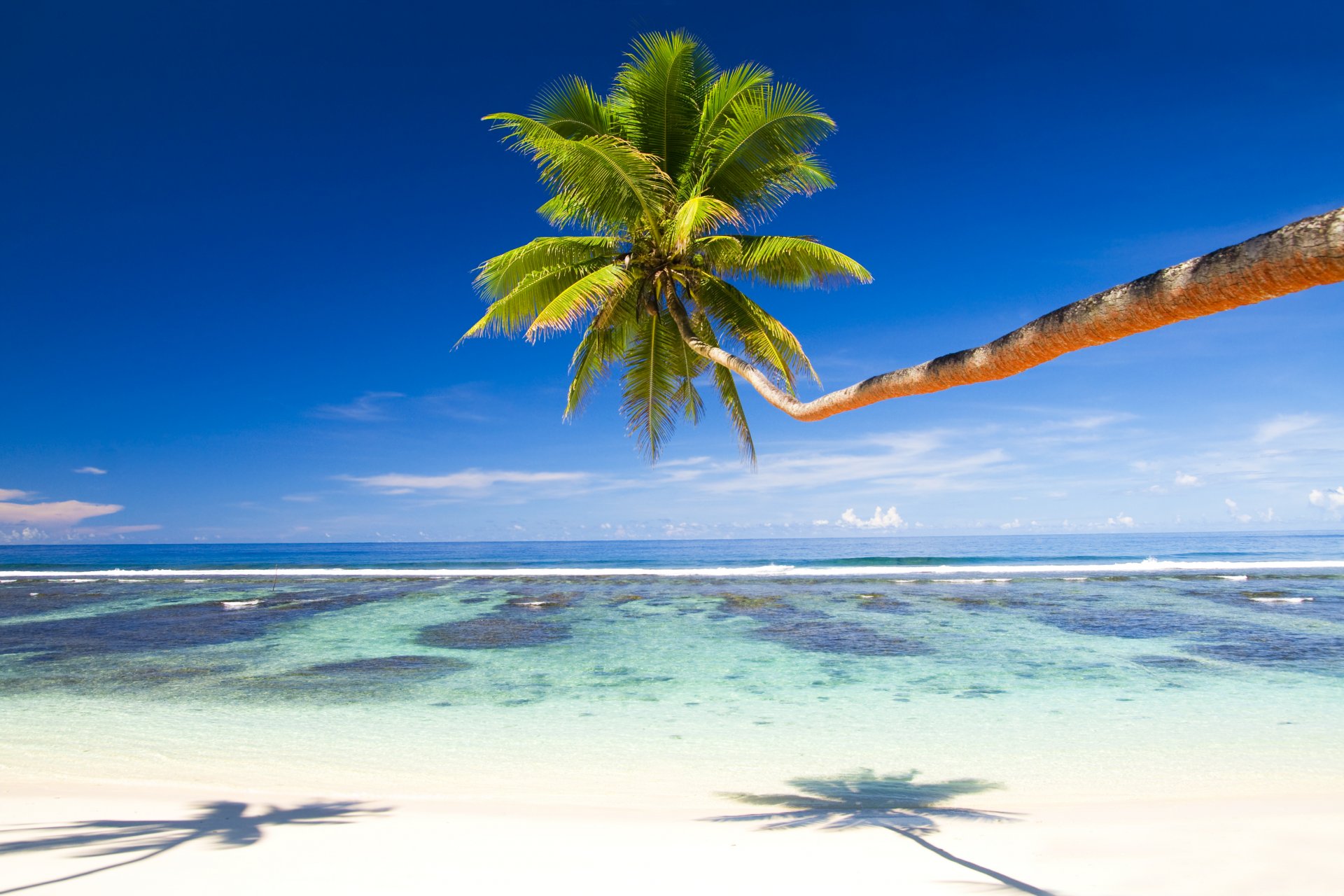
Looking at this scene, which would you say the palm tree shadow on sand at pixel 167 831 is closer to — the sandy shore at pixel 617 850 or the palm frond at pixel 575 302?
the sandy shore at pixel 617 850

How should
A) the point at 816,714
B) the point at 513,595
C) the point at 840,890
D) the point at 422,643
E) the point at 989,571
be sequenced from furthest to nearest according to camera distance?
1. the point at 989,571
2. the point at 513,595
3. the point at 422,643
4. the point at 816,714
5. the point at 840,890

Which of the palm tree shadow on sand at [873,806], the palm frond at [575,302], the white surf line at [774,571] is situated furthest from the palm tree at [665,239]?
the white surf line at [774,571]

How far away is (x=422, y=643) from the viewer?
13.0 meters

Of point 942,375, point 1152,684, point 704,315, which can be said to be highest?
point 704,315

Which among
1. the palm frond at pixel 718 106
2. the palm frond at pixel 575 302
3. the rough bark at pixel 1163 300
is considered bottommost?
the rough bark at pixel 1163 300

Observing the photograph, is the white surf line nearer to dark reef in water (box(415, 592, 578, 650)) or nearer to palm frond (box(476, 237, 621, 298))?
dark reef in water (box(415, 592, 578, 650))

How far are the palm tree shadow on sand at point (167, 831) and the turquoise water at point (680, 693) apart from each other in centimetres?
65

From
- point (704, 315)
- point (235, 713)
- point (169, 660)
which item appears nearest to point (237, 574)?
point (169, 660)

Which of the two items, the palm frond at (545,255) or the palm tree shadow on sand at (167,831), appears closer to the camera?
the palm tree shadow on sand at (167,831)

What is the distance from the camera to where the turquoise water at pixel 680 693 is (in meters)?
5.94

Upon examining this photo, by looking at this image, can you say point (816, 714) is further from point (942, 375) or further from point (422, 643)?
point (422, 643)

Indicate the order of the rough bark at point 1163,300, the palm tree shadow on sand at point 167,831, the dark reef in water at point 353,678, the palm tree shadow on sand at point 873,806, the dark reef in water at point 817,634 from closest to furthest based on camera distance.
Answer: the rough bark at point 1163,300 → the palm tree shadow on sand at point 167,831 → the palm tree shadow on sand at point 873,806 → the dark reef in water at point 353,678 → the dark reef in water at point 817,634

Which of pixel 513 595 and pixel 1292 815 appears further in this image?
pixel 513 595

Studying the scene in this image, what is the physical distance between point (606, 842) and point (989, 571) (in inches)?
1104
